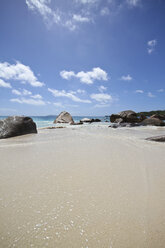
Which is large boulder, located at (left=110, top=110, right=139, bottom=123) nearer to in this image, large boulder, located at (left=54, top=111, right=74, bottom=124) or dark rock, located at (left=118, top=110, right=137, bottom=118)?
dark rock, located at (left=118, top=110, right=137, bottom=118)

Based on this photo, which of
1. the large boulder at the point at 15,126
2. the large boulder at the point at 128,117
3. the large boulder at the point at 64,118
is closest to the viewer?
the large boulder at the point at 15,126

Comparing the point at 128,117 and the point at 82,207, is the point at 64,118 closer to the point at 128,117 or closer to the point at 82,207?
the point at 128,117

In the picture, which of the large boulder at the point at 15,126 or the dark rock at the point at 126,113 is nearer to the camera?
the large boulder at the point at 15,126

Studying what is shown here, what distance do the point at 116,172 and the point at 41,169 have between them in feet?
3.19

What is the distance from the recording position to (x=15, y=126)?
5270 mm

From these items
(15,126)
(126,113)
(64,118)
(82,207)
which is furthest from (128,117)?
(82,207)

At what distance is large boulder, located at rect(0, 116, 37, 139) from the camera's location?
4.90 meters

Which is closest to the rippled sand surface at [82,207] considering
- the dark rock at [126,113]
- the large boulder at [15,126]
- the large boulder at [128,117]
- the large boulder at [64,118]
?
the large boulder at [15,126]

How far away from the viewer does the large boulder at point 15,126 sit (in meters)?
4.90

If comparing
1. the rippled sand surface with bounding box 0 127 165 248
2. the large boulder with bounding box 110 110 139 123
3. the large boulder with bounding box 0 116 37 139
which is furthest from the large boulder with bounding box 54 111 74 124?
the rippled sand surface with bounding box 0 127 165 248

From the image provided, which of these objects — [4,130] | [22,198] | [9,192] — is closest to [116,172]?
[22,198]

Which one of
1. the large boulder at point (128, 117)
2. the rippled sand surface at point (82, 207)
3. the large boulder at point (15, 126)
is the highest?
the large boulder at point (128, 117)

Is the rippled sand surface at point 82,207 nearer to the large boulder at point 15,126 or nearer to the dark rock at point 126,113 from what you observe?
the large boulder at point 15,126

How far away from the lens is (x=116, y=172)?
1.49 meters
